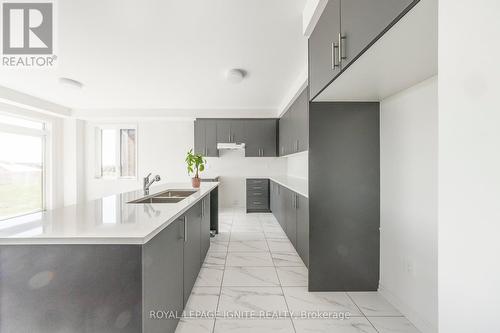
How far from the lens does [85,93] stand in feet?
16.2

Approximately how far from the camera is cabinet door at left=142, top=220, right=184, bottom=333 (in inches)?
47.6

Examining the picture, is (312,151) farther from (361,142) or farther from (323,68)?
(323,68)

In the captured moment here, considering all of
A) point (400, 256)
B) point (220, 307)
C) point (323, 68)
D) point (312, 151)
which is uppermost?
point (323, 68)

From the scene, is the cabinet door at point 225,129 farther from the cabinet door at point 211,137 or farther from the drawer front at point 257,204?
the drawer front at point 257,204

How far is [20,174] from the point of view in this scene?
5.36 m

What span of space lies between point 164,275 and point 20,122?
238 inches

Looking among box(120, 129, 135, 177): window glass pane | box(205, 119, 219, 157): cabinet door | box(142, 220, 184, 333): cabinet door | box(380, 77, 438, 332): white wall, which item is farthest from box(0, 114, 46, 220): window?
box(380, 77, 438, 332): white wall

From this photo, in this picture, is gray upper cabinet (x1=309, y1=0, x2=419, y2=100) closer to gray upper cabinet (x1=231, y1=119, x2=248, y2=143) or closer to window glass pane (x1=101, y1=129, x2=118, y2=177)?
gray upper cabinet (x1=231, y1=119, x2=248, y2=143)

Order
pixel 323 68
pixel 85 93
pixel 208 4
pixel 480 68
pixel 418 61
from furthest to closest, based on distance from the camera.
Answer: pixel 85 93
pixel 208 4
pixel 323 68
pixel 418 61
pixel 480 68

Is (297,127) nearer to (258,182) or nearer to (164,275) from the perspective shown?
(258,182)

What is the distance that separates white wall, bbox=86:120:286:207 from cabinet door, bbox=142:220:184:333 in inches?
185

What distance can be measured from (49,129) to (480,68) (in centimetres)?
765

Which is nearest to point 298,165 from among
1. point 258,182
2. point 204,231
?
point 258,182

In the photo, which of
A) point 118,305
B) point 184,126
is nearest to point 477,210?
point 118,305
